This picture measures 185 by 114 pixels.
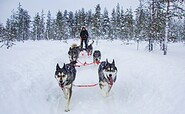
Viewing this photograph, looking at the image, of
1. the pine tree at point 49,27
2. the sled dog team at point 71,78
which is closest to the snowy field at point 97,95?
the sled dog team at point 71,78

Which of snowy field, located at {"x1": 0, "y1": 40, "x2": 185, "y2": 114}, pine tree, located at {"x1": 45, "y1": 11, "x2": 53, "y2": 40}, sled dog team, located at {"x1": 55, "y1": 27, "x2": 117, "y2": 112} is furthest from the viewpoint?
pine tree, located at {"x1": 45, "y1": 11, "x2": 53, "y2": 40}

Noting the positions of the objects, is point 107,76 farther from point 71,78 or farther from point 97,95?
point 71,78

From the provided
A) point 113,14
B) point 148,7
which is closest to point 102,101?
point 148,7

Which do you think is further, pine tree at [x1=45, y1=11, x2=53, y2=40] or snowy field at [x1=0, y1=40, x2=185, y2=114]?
pine tree at [x1=45, y1=11, x2=53, y2=40]

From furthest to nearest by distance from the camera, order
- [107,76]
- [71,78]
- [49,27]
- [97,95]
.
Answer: [49,27], [97,95], [107,76], [71,78]

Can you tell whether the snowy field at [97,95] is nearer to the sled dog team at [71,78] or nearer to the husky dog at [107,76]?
the sled dog team at [71,78]

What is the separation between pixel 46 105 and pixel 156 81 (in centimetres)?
386

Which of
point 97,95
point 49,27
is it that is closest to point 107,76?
point 97,95

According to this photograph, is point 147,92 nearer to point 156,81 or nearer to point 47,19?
point 156,81

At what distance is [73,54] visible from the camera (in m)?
12.5

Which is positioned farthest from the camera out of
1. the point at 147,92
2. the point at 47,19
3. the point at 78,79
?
the point at 47,19

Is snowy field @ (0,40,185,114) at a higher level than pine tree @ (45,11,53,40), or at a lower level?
lower

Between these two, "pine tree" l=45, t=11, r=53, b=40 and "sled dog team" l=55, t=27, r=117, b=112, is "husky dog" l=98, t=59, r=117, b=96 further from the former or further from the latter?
"pine tree" l=45, t=11, r=53, b=40

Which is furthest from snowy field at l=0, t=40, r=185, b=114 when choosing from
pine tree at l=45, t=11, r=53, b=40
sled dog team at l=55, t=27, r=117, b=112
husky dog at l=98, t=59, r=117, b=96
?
pine tree at l=45, t=11, r=53, b=40
